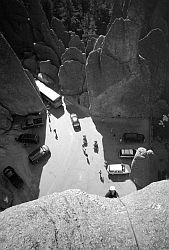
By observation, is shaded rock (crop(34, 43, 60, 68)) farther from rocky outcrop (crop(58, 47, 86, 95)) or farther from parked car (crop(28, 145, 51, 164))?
parked car (crop(28, 145, 51, 164))

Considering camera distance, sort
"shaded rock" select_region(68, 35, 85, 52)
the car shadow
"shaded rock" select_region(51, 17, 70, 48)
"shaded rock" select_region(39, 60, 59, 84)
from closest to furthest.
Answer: the car shadow
"shaded rock" select_region(39, 60, 59, 84)
"shaded rock" select_region(68, 35, 85, 52)
"shaded rock" select_region(51, 17, 70, 48)

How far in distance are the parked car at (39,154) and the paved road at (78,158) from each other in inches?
17.8

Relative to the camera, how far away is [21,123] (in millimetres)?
23766

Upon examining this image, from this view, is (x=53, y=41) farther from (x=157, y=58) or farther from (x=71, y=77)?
(x=157, y=58)

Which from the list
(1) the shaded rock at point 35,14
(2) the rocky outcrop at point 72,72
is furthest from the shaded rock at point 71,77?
(1) the shaded rock at point 35,14

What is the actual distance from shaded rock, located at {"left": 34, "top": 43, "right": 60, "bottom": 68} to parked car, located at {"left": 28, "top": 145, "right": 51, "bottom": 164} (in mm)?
10010

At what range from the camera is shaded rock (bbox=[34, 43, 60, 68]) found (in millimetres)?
28484

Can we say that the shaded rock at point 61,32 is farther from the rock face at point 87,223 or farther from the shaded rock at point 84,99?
the rock face at point 87,223

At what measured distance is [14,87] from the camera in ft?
72.8

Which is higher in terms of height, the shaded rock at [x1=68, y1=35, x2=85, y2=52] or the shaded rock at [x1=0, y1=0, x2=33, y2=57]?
the shaded rock at [x1=0, y1=0, x2=33, y2=57]

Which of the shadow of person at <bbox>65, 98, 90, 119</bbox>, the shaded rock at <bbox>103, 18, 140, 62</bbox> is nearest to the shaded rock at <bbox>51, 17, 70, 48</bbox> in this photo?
the shadow of person at <bbox>65, 98, 90, 119</bbox>

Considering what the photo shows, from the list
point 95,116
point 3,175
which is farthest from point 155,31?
point 3,175

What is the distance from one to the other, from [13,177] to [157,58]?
13.3 m

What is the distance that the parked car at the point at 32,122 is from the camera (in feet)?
77.1
